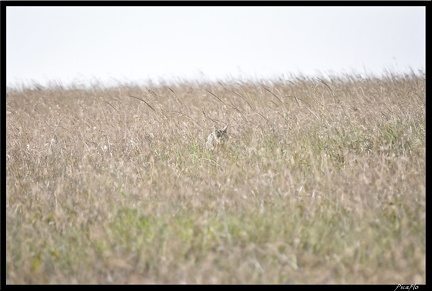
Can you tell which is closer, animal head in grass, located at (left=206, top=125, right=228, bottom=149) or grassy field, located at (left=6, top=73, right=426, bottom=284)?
grassy field, located at (left=6, top=73, right=426, bottom=284)

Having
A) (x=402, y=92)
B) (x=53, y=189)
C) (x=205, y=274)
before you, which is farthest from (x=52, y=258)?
(x=402, y=92)

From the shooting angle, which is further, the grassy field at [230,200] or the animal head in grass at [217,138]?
the animal head in grass at [217,138]

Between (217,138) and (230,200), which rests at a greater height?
(217,138)

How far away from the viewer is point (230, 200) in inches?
112

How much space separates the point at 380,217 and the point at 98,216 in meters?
1.73

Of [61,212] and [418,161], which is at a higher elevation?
[418,161]

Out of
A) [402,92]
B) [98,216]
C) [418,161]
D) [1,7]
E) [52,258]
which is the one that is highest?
[1,7]

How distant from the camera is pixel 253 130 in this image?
438 cm

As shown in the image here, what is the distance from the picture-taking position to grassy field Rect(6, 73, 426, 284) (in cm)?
230

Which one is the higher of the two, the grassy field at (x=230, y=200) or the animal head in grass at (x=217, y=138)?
the animal head in grass at (x=217, y=138)

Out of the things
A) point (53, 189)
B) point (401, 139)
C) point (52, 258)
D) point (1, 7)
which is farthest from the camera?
point (1, 7)

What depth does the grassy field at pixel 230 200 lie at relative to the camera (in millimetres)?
2305

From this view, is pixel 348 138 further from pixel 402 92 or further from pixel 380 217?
pixel 402 92

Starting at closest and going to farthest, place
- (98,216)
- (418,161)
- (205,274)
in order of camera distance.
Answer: (205,274) < (98,216) < (418,161)
